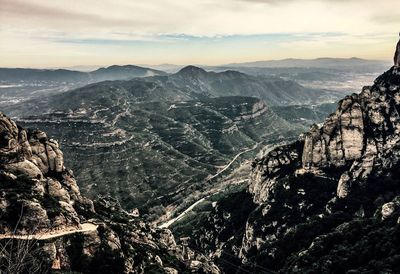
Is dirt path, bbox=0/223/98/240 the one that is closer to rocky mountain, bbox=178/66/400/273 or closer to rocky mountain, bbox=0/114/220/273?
rocky mountain, bbox=0/114/220/273

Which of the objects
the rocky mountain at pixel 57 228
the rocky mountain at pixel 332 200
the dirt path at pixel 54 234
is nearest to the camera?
the dirt path at pixel 54 234

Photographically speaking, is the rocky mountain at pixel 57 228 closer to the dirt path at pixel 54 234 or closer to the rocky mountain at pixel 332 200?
the dirt path at pixel 54 234

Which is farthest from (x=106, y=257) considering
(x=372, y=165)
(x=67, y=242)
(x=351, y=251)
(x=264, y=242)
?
(x=372, y=165)

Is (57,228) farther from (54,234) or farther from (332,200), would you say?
(332,200)

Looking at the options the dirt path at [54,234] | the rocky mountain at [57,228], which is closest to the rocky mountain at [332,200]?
the rocky mountain at [57,228]

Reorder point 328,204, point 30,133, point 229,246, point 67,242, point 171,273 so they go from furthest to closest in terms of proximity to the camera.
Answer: point 229,246
point 328,204
point 30,133
point 171,273
point 67,242

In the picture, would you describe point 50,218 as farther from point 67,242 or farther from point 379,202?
point 379,202
